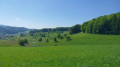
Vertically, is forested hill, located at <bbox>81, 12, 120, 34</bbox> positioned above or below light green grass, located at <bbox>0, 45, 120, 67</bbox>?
above

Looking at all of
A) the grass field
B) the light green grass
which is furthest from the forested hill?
the light green grass

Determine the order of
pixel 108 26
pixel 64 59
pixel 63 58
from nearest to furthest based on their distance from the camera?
pixel 64 59 → pixel 63 58 → pixel 108 26

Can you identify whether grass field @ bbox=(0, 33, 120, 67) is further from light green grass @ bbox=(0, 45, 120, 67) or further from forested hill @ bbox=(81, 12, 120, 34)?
forested hill @ bbox=(81, 12, 120, 34)

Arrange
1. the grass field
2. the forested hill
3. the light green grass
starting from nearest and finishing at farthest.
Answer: the light green grass, the grass field, the forested hill

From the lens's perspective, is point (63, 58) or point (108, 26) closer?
point (63, 58)

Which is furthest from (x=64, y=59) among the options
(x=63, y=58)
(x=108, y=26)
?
(x=108, y=26)

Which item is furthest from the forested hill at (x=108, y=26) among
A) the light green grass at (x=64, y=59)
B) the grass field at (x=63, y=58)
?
the light green grass at (x=64, y=59)

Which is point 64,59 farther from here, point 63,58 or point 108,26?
point 108,26

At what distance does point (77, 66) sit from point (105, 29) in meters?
86.9

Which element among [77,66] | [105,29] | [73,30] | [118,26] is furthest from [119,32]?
[77,66]

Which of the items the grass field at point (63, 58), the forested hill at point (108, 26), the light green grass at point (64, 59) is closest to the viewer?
the light green grass at point (64, 59)

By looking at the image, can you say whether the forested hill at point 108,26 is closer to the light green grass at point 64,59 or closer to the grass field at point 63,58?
the grass field at point 63,58

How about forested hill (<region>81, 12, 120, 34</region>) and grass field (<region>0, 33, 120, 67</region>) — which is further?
forested hill (<region>81, 12, 120, 34</region>)

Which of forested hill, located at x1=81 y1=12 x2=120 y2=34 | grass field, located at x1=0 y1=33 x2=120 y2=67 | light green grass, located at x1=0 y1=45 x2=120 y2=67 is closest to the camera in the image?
light green grass, located at x1=0 y1=45 x2=120 y2=67
